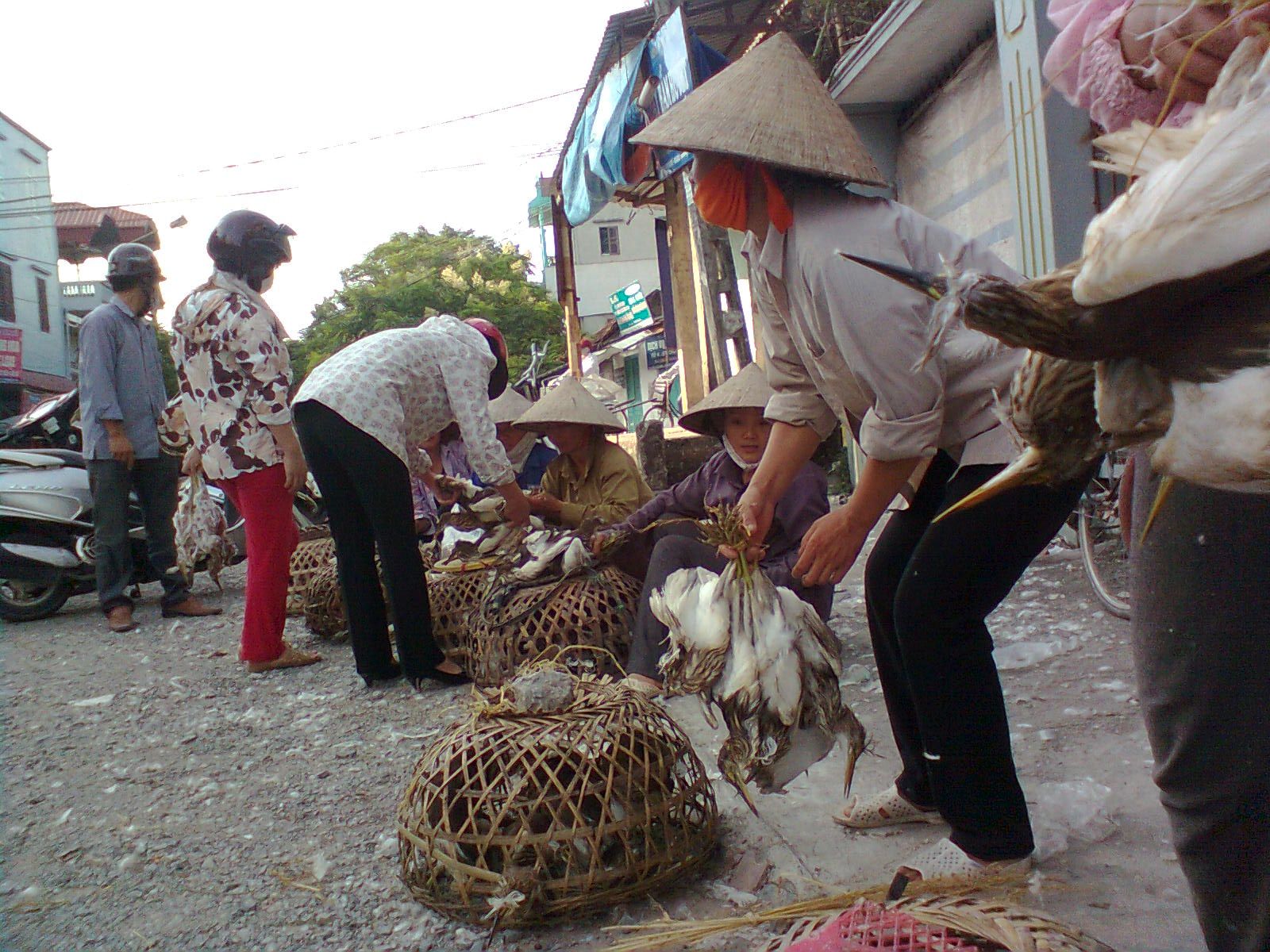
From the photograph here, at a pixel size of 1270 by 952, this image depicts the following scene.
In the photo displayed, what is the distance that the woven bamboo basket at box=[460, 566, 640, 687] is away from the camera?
3.45 meters

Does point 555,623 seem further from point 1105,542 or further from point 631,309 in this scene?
point 631,309

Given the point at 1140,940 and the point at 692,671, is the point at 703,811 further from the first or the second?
the point at 1140,940

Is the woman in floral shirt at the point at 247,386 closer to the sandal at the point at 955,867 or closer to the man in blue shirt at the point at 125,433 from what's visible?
the man in blue shirt at the point at 125,433

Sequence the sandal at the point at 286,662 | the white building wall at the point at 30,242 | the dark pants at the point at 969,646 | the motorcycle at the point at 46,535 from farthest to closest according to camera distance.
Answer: the white building wall at the point at 30,242
the motorcycle at the point at 46,535
the sandal at the point at 286,662
the dark pants at the point at 969,646

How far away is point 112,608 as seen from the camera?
5.69 meters

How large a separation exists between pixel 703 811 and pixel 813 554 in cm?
74

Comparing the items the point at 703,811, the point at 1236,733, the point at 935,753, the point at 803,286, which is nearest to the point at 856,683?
the point at 703,811

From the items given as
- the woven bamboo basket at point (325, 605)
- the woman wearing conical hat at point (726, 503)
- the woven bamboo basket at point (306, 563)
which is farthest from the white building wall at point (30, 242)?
the woman wearing conical hat at point (726, 503)

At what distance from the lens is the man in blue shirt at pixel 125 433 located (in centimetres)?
536

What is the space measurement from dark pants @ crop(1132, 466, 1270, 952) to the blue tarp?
663 cm

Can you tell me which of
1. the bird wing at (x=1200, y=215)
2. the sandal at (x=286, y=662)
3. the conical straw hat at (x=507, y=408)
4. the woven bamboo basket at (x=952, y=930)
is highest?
the conical straw hat at (x=507, y=408)

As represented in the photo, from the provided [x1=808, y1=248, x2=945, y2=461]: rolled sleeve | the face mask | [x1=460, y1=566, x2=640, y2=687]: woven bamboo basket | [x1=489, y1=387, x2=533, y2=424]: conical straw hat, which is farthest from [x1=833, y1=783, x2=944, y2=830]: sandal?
[x1=489, y1=387, x2=533, y2=424]: conical straw hat

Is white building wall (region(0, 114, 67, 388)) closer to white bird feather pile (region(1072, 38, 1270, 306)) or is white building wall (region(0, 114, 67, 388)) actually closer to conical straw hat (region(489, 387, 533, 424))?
conical straw hat (region(489, 387, 533, 424))

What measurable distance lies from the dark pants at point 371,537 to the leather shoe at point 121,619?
98.6 inches
